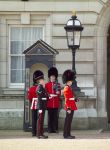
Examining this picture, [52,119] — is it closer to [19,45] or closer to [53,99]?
[53,99]

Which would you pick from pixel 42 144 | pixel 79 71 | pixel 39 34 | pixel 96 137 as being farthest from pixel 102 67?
pixel 42 144

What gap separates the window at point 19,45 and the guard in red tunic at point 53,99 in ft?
6.91

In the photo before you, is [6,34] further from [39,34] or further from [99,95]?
[99,95]

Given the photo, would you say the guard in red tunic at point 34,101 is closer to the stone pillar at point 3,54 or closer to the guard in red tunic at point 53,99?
the guard in red tunic at point 53,99

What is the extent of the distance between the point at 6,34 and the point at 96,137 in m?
4.32

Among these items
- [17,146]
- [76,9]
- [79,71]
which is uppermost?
[76,9]

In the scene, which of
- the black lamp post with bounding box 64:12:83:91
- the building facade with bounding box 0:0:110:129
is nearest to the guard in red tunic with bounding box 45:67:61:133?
the black lamp post with bounding box 64:12:83:91

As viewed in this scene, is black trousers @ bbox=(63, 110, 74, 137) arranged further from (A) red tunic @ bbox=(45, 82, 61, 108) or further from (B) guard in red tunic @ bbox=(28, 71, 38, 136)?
(A) red tunic @ bbox=(45, 82, 61, 108)

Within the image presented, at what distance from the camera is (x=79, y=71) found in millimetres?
19141

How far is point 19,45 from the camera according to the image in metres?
19.4

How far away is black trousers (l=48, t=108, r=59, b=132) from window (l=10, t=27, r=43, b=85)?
6.86 ft

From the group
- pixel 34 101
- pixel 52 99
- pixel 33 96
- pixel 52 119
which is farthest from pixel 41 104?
pixel 52 119

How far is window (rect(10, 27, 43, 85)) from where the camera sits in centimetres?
1933

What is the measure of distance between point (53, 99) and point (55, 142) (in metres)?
2.54
